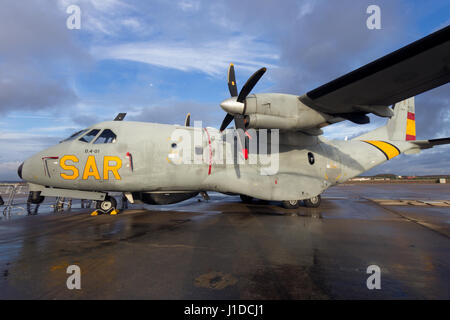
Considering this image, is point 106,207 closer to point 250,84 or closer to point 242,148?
point 242,148

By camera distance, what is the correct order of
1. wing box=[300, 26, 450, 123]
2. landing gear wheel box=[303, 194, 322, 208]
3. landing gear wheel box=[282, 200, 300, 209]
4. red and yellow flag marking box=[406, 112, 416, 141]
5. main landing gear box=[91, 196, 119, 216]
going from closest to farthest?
wing box=[300, 26, 450, 123] → main landing gear box=[91, 196, 119, 216] → landing gear wheel box=[282, 200, 300, 209] → landing gear wheel box=[303, 194, 322, 208] → red and yellow flag marking box=[406, 112, 416, 141]

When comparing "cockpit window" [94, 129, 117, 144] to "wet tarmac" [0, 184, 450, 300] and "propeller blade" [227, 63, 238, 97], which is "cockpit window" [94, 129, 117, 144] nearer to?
"wet tarmac" [0, 184, 450, 300]

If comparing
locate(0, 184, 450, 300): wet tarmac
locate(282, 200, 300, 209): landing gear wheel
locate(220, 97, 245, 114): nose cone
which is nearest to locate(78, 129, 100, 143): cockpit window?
locate(0, 184, 450, 300): wet tarmac

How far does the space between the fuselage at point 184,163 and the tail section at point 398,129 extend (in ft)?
14.2

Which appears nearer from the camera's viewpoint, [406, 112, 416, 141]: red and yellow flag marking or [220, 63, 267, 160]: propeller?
[220, 63, 267, 160]: propeller

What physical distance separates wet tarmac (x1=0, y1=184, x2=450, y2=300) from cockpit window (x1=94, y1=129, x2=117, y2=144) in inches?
128

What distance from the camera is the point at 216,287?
299 centimetres

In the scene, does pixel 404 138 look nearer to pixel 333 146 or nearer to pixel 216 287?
pixel 333 146

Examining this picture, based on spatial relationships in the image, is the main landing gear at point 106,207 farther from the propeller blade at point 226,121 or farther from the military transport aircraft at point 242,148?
the propeller blade at point 226,121

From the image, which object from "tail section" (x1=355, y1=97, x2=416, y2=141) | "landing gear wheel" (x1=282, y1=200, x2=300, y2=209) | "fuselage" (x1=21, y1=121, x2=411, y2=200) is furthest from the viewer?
"tail section" (x1=355, y1=97, x2=416, y2=141)

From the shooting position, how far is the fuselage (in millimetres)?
8523

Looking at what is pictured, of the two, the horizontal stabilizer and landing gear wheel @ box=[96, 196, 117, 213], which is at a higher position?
the horizontal stabilizer

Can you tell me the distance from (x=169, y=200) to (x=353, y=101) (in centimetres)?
789
